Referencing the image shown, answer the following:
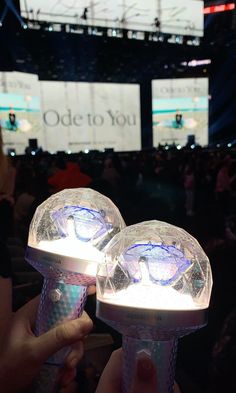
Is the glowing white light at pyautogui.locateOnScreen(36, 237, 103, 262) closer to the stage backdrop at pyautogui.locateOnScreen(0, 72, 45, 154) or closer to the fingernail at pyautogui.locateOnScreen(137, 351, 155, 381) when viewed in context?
the fingernail at pyautogui.locateOnScreen(137, 351, 155, 381)

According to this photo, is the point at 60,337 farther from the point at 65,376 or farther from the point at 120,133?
the point at 120,133

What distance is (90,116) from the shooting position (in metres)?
15.3

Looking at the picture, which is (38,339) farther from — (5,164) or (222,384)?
(5,164)

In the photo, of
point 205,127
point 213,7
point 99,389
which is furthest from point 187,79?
point 99,389

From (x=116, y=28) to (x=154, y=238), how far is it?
527 inches

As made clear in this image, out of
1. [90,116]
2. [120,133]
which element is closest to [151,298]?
[90,116]

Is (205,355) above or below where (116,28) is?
below

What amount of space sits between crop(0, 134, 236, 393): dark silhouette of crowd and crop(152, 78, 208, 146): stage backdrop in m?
7.32

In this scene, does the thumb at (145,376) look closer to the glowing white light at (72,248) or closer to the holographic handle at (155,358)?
the holographic handle at (155,358)

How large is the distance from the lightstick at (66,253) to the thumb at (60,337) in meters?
0.03

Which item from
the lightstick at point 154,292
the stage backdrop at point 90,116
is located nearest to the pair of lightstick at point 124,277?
the lightstick at point 154,292

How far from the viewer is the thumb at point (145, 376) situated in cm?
66

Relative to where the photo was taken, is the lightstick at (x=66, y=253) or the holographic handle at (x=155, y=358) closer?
the holographic handle at (x=155, y=358)

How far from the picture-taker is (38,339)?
770mm
